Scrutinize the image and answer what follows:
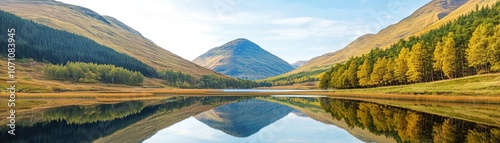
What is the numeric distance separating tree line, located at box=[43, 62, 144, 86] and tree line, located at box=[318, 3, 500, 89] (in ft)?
427

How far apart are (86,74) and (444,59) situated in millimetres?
167478

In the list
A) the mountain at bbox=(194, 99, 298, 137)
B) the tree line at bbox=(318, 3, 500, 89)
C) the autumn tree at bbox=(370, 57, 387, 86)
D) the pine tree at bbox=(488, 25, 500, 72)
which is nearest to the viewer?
the mountain at bbox=(194, 99, 298, 137)

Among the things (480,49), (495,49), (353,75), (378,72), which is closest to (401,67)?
(378,72)

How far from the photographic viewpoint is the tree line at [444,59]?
260 feet

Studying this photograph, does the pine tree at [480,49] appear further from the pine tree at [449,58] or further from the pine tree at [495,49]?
the pine tree at [449,58]

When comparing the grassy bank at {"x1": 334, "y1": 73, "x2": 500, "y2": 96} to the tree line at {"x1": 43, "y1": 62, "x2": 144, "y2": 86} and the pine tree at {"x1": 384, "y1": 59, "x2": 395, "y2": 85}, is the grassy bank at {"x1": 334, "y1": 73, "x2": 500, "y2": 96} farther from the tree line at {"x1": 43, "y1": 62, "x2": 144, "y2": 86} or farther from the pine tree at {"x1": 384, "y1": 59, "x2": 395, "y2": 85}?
the tree line at {"x1": 43, "y1": 62, "x2": 144, "y2": 86}

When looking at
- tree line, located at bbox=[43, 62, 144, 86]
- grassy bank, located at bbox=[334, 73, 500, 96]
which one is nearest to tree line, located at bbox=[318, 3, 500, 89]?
grassy bank, located at bbox=[334, 73, 500, 96]

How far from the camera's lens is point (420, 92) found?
7781cm

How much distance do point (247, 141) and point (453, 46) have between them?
86.2 m

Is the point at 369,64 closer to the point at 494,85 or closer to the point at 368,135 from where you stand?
the point at 494,85

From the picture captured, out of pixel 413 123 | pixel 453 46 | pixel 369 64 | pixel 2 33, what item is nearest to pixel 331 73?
pixel 369 64

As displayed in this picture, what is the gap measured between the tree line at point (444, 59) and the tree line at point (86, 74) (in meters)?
130

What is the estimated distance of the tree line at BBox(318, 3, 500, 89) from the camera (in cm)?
7925

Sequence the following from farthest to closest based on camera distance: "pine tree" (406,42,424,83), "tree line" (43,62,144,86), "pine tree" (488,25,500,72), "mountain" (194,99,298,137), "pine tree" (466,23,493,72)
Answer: "tree line" (43,62,144,86) → "pine tree" (406,42,424,83) → "pine tree" (466,23,493,72) → "pine tree" (488,25,500,72) → "mountain" (194,99,298,137)
